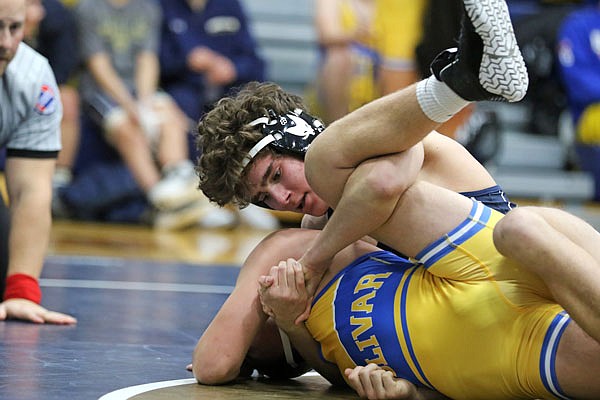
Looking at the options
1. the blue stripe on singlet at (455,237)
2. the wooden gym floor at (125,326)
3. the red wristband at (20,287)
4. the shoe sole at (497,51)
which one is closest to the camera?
the shoe sole at (497,51)

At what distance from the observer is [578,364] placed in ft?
7.39

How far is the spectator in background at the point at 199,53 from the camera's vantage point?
7723 millimetres

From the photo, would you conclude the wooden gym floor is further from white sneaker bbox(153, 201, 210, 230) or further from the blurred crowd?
the blurred crowd

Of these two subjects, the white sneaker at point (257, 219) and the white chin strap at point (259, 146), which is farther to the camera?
the white sneaker at point (257, 219)

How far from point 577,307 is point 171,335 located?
4.88 ft

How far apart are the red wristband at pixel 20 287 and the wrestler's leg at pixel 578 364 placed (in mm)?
1786

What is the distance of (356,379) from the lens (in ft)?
8.09

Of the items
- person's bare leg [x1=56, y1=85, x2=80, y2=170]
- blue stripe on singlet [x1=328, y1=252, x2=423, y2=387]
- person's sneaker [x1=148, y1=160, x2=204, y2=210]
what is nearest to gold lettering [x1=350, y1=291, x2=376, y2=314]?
blue stripe on singlet [x1=328, y1=252, x2=423, y2=387]

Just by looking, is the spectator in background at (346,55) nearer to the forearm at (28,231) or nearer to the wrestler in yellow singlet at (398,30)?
the wrestler in yellow singlet at (398,30)

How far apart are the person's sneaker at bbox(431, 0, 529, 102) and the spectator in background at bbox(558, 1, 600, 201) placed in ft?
19.8

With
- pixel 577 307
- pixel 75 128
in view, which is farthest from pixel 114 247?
pixel 577 307

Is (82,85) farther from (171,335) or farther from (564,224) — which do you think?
(564,224)

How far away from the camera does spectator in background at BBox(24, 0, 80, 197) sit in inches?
280

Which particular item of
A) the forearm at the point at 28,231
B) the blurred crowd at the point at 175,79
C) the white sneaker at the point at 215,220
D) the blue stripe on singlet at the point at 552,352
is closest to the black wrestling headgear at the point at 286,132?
the blue stripe on singlet at the point at 552,352
